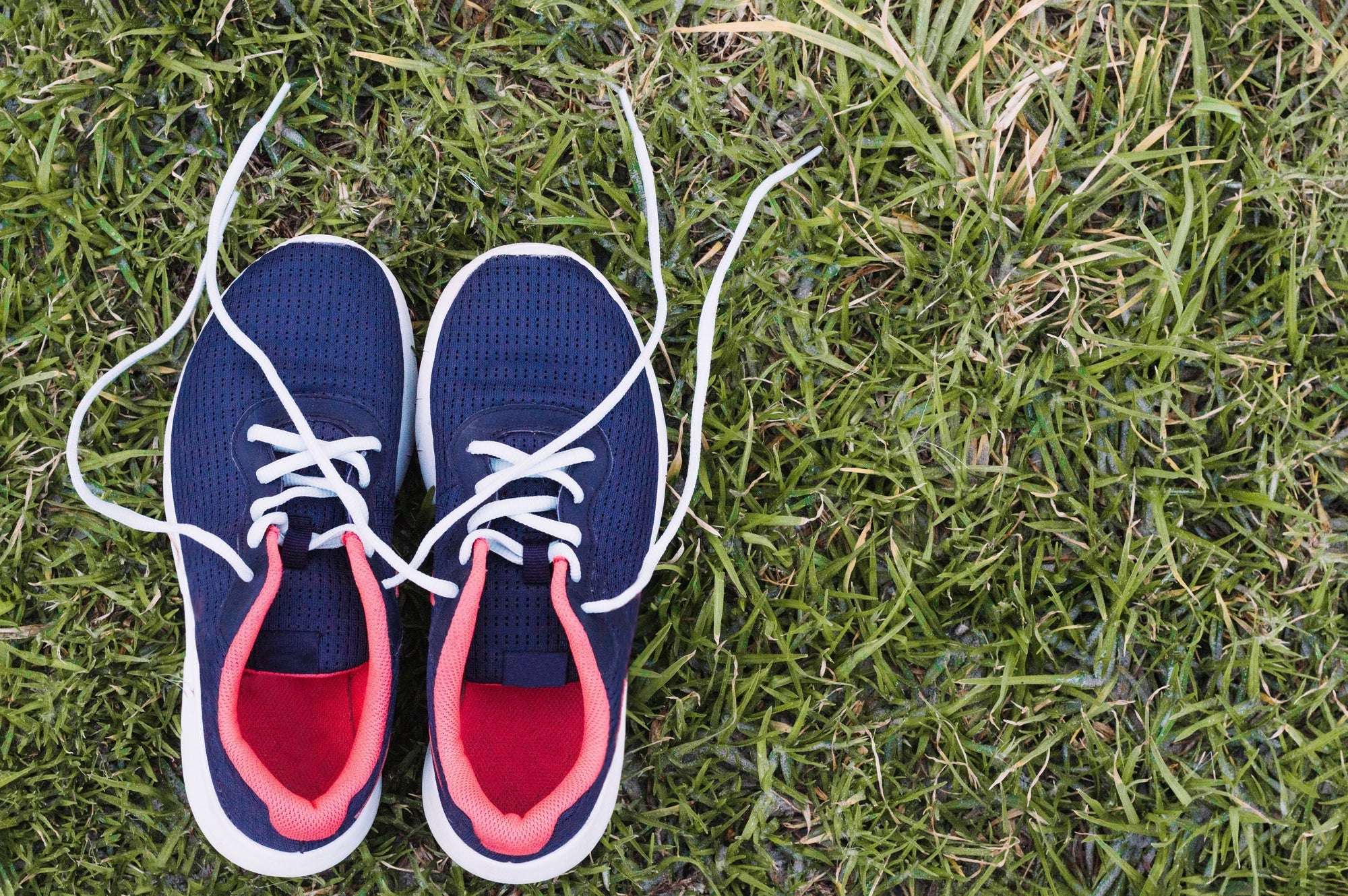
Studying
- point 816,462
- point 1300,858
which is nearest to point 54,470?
point 816,462

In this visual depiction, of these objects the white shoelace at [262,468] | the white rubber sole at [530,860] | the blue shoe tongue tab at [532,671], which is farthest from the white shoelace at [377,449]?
the white rubber sole at [530,860]

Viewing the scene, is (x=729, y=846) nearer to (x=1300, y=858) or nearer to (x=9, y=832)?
(x=1300, y=858)

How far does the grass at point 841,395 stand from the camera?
62.6 inches

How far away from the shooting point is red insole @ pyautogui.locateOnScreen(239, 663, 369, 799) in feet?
4.50

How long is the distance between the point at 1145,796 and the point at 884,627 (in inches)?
21.6

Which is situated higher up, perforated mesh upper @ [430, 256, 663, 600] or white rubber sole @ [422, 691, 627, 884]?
perforated mesh upper @ [430, 256, 663, 600]

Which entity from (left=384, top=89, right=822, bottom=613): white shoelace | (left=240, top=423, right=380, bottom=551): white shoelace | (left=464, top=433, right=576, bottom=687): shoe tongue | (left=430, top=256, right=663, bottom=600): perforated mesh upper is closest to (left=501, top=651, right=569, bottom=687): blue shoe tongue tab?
(left=464, top=433, right=576, bottom=687): shoe tongue

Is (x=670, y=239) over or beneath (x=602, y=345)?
over

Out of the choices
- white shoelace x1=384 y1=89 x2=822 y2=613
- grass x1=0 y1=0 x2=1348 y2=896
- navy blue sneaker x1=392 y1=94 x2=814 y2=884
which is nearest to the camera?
navy blue sneaker x1=392 y1=94 x2=814 y2=884

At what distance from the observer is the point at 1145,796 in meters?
1.62

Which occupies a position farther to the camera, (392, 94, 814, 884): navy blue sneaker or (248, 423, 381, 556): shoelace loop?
(248, 423, 381, 556): shoelace loop

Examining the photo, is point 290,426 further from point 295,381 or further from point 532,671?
point 532,671

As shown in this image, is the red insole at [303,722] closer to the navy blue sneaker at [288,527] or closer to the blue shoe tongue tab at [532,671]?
the navy blue sneaker at [288,527]

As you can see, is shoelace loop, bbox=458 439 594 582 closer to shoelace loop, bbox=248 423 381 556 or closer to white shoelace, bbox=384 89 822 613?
white shoelace, bbox=384 89 822 613
